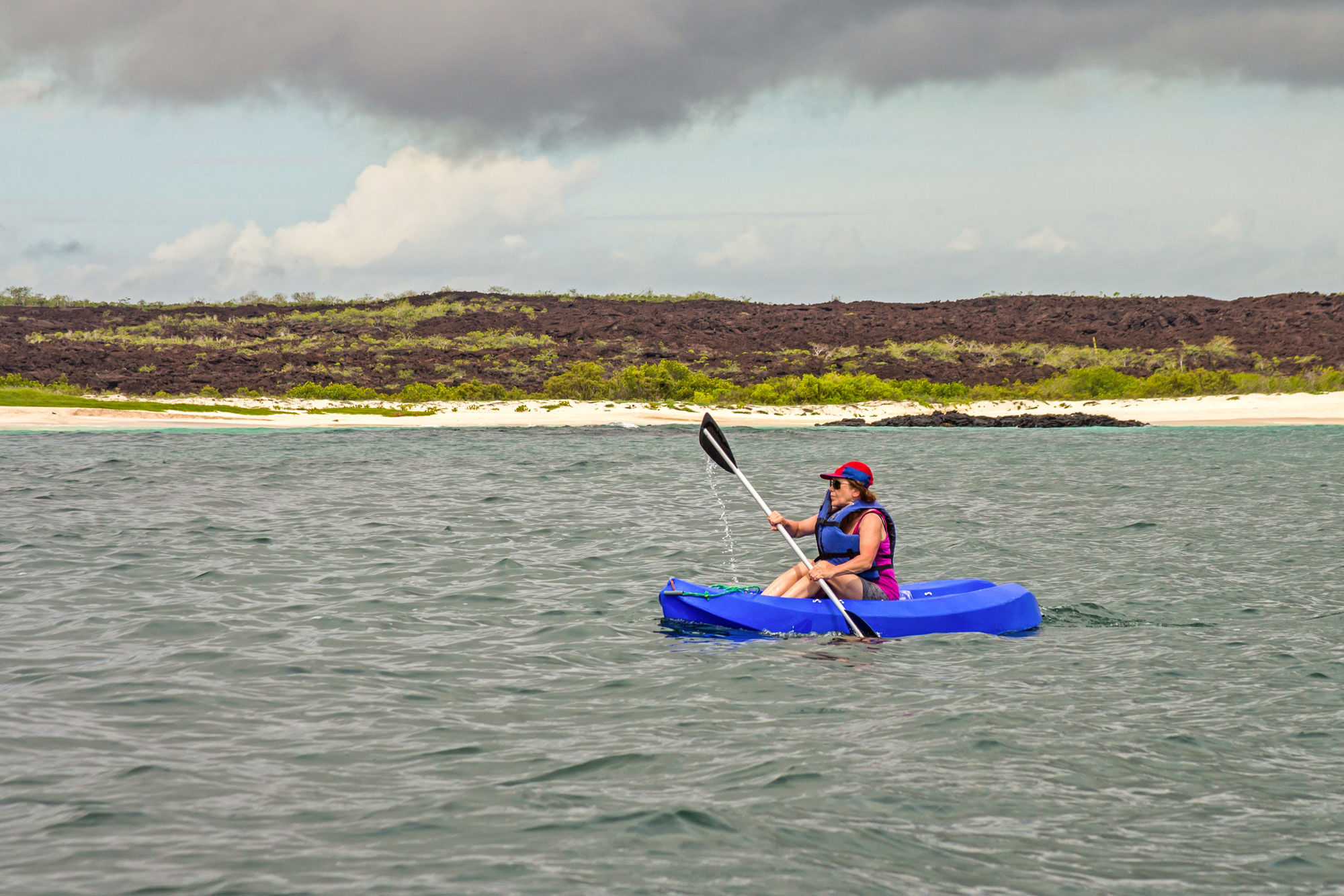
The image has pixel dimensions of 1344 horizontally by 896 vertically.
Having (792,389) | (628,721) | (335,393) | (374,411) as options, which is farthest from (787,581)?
(335,393)

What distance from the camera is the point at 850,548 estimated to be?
9.02 meters

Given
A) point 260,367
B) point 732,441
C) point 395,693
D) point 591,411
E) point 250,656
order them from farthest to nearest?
point 260,367, point 591,411, point 732,441, point 250,656, point 395,693

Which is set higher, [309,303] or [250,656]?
[309,303]

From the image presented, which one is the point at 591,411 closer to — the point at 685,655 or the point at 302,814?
the point at 685,655

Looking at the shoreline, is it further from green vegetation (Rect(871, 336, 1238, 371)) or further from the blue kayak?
the blue kayak

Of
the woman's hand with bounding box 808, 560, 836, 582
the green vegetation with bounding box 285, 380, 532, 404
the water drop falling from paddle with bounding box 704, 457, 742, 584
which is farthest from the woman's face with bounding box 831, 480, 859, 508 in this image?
the green vegetation with bounding box 285, 380, 532, 404

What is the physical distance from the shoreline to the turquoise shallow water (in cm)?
2162

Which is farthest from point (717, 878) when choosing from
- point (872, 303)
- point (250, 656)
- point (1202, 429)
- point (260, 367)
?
point (872, 303)

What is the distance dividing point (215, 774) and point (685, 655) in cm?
350

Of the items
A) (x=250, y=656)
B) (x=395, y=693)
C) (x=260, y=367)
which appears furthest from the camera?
(x=260, y=367)

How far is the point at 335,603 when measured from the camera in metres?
9.88

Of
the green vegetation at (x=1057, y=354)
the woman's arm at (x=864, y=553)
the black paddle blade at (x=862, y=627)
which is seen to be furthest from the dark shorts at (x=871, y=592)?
the green vegetation at (x=1057, y=354)

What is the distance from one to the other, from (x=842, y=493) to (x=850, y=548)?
0.46 meters

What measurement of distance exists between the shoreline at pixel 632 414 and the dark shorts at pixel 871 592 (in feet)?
91.5
